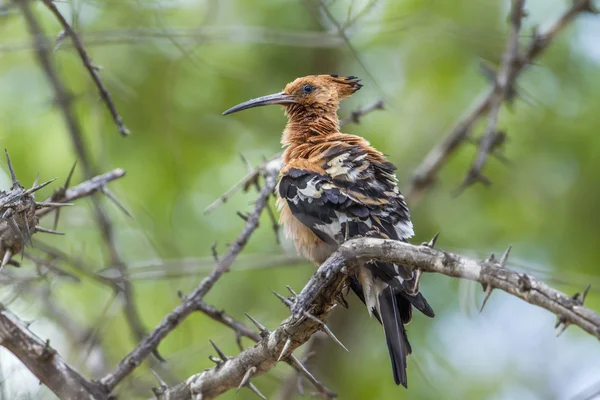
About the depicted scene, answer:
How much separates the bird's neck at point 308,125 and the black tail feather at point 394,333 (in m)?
1.49

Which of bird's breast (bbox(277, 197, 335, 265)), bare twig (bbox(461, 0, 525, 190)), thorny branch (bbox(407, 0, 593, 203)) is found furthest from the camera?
thorny branch (bbox(407, 0, 593, 203))

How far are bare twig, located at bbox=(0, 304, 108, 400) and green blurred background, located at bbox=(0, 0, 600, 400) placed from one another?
9.99 feet

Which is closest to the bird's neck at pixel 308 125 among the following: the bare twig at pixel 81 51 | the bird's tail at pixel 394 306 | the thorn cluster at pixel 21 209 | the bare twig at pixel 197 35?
the bare twig at pixel 197 35

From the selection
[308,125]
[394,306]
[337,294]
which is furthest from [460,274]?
[308,125]

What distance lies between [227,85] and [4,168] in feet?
9.08

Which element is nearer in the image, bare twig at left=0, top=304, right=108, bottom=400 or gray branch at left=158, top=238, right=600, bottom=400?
gray branch at left=158, top=238, right=600, bottom=400

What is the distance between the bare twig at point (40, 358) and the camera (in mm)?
3344

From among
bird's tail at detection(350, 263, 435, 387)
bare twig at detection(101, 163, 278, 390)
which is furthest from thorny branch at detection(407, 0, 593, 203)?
bare twig at detection(101, 163, 278, 390)

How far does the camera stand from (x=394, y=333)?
3691mm

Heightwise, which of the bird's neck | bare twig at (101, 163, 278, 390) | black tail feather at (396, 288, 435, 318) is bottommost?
bare twig at (101, 163, 278, 390)

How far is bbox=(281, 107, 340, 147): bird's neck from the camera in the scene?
5.10m

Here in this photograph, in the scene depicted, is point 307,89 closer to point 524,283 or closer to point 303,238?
point 303,238

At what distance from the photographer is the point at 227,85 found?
25.9ft

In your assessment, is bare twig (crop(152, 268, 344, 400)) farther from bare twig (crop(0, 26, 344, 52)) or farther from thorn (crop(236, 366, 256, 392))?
bare twig (crop(0, 26, 344, 52))
